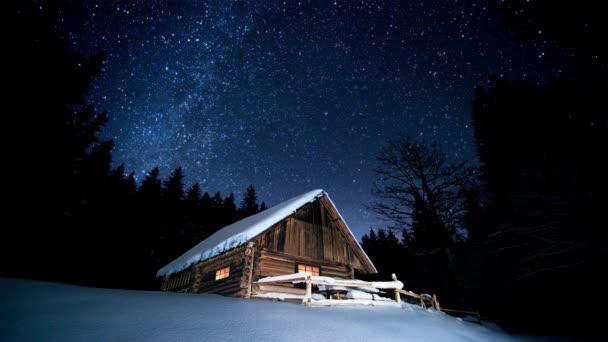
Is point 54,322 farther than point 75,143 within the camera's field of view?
No

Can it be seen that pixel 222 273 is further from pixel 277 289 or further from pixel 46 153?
pixel 46 153

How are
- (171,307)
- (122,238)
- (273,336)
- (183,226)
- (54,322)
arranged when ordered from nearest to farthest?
(54,322)
(273,336)
(171,307)
(122,238)
(183,226)

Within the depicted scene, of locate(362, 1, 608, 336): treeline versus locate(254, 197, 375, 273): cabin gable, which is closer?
locate(362, 1, 608, 336): treeline

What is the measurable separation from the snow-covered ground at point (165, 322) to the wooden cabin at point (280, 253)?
18.8 ft

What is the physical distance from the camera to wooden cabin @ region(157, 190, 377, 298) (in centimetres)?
1160

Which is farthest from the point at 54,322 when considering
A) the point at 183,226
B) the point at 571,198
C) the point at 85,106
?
the point at 183,226

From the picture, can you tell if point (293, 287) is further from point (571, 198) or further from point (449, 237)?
point (571, 198)

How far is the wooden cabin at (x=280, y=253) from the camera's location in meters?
11.6

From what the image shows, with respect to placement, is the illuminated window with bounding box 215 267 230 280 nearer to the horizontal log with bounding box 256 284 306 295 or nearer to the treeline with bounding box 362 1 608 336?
the horizontal log with bounding box 256 284 306 295

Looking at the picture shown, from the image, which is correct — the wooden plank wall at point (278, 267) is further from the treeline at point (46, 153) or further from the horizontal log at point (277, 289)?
the treeline at point (46, 153)

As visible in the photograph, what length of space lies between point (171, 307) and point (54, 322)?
1.90m

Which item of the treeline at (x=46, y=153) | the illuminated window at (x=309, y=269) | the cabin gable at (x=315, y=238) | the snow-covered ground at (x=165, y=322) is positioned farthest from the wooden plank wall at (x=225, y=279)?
the treeline at (x=46, y=153)

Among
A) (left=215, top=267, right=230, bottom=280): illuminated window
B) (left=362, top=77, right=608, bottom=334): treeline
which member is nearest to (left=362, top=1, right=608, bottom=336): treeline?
(left=362, top=77, right=608, bottom=334): treeline

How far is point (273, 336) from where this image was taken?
4047 millimetres
